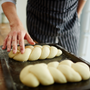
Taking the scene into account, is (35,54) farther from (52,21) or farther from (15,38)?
(52,21)

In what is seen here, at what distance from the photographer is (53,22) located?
1.55 m

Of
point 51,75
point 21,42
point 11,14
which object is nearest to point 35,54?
point 21,42

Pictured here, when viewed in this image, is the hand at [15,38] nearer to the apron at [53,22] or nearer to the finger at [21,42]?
the finger at [21,42]

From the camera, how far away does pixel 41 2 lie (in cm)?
154

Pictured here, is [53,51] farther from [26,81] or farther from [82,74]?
[26,81]

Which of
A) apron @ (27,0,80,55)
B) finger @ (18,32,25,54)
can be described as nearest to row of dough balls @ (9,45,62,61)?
finger @ (18,32,25,54)

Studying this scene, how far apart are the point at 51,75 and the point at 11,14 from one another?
2.90 ft

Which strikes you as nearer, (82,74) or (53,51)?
(82,74)

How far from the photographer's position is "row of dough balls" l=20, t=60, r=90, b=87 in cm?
68

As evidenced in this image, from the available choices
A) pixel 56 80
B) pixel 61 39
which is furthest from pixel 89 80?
pixel 61 39

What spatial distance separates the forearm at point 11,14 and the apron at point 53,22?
32cm

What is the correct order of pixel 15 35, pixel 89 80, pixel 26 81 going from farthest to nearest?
pixel 15 35 → pixel 89 80 → pixel 26 81

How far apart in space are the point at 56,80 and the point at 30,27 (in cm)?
113

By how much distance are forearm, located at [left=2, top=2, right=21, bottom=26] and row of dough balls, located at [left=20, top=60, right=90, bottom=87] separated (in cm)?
65
